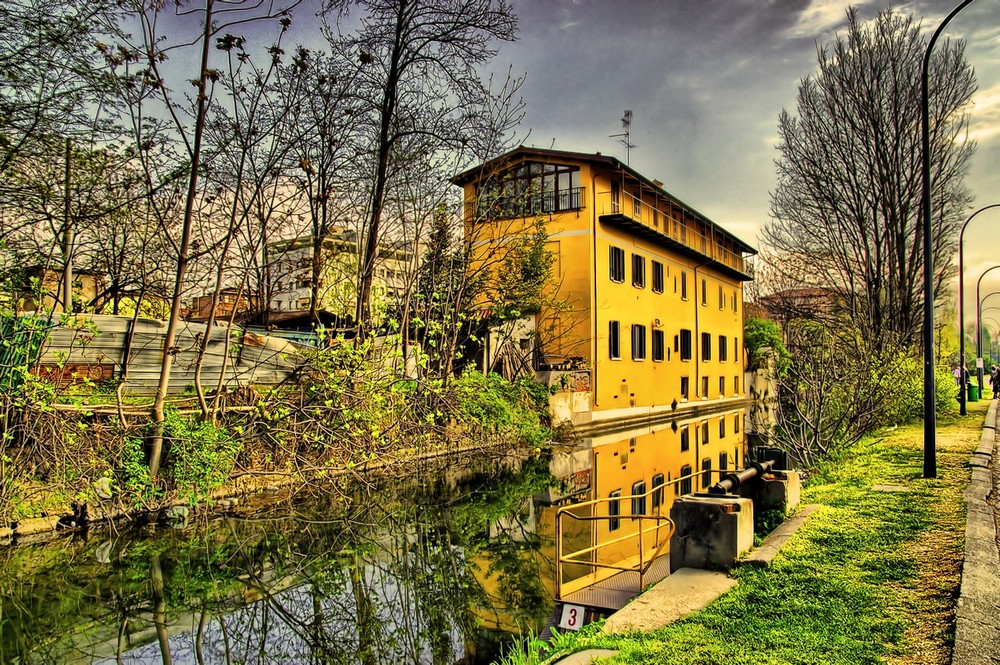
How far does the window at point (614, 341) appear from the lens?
25.7 metres

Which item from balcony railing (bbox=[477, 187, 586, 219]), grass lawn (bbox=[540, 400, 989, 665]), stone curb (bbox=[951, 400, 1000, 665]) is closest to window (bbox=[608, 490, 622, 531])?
grass lawn (bbox=[540, 400, 989, 665])

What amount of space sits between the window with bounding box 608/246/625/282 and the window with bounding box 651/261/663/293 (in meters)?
3.58

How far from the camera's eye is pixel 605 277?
1002 inches

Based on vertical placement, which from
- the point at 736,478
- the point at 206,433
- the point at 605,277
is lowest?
the point at 736,478

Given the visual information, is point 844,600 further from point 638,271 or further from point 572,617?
point 638,271

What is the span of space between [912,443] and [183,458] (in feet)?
46.3

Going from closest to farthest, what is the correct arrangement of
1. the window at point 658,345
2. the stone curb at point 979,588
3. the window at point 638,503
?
1. the stone curb at point 979,588
2. the window at point 638,503
3. the window at point 658,345

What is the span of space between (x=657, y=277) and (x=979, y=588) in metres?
25.8

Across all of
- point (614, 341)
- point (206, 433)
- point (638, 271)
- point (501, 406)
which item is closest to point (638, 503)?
point (501, 406)

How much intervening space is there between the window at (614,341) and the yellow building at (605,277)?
37 millimetres

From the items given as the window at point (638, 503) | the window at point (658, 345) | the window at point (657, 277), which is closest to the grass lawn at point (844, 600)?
the window at point (638, 503)

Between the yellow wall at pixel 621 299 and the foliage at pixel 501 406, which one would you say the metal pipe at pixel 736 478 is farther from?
the yellow wall at pixel 621 299

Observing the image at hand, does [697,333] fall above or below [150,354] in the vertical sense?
above

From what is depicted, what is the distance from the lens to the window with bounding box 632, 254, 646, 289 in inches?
1099
